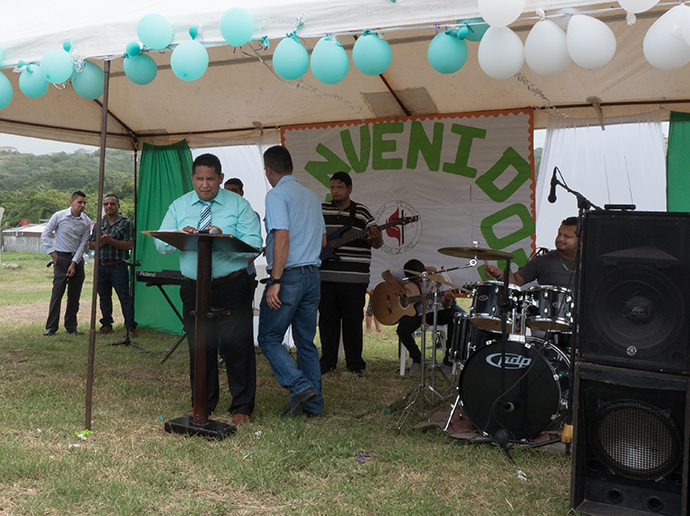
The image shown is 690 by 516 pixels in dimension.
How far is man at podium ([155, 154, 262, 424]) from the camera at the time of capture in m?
3.48

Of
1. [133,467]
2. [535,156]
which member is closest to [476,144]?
[535,156]

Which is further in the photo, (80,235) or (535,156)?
(80,235)

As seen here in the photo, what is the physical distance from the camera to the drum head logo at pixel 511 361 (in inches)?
133

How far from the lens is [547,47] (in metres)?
2.64

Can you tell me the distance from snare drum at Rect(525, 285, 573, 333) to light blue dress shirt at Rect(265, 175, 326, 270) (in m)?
1.31

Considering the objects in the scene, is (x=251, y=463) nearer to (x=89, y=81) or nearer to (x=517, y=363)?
(x=517, y=363)

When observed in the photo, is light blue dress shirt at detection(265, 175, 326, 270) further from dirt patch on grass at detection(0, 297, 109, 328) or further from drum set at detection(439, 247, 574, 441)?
dirt patch on grass at detection(0, 297, 109, 328)

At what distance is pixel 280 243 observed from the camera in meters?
3.54

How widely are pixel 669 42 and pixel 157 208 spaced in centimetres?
574

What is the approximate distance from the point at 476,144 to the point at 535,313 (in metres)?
2.42

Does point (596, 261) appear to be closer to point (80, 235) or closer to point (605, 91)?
point (605, 91)

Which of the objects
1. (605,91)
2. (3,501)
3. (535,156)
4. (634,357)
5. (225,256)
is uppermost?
(605,91)

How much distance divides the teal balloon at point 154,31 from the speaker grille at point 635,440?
263 centimetres

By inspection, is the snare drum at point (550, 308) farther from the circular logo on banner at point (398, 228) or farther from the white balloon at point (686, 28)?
the circular logo on banner at point (398, 228)
